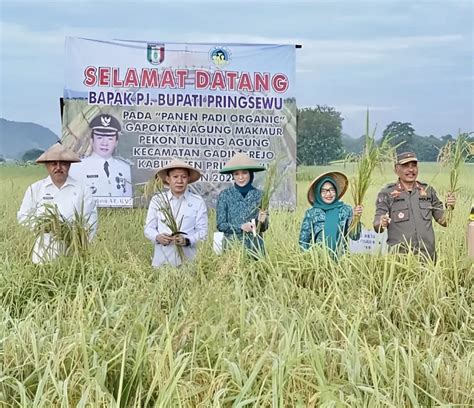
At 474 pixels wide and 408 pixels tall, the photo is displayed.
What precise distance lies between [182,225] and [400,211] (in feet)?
4.24

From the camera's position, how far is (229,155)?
5.24 meters

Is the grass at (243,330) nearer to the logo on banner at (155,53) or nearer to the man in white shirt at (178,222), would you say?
the man in white shirt at (178,222)

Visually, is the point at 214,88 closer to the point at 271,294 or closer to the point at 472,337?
the point at 271,294

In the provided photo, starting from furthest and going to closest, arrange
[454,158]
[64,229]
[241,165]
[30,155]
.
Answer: [30,155]
[454,158]
[241,165]
[64,229]

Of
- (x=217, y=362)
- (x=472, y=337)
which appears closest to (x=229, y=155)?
(x=472, y=337)

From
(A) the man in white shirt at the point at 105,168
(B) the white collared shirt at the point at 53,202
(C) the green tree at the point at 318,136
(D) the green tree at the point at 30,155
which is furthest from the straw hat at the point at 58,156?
(C) the green tree at the point at 318,136

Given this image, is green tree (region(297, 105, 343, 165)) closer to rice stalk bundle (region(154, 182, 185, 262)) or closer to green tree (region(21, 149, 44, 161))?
rice stalk bundle (region(154, 182, 185, 262))

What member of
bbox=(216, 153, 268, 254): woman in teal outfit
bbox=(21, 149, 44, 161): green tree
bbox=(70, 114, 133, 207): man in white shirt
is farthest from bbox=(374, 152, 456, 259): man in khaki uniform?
bbox=(21, 149, 44, 161): green tree

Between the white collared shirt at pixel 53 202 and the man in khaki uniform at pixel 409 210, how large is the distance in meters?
1.71

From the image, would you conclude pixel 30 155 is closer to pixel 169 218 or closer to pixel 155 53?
pixel 155 53

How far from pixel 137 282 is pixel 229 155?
6.69ft

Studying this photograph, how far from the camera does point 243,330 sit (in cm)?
260

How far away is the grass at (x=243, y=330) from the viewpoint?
2148 mm

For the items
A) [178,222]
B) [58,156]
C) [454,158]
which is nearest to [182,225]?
[178,222]
